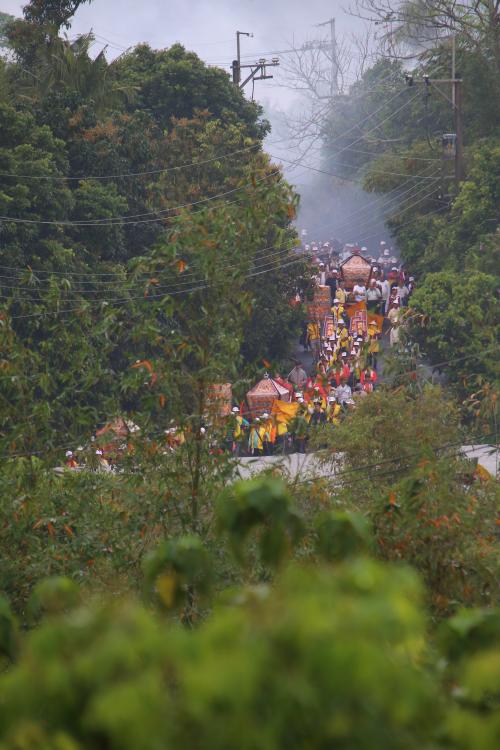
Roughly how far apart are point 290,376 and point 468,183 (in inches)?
294

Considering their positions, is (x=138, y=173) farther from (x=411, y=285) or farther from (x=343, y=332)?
(x=411, y=285)

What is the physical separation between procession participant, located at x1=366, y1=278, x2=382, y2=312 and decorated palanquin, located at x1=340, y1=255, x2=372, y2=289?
5.52 feet

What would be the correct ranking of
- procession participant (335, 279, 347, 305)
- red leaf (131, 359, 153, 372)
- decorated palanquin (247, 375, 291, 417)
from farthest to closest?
1. procession participant (335, 279, 347, 305)
2. decorated palanquin (247, 375, 291, 417)
3. red leaf (131, 359, 153, 372)

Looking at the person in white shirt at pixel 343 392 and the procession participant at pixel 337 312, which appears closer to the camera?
the person in white shirt at pixel 343 392

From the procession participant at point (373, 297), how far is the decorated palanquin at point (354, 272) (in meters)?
1.68

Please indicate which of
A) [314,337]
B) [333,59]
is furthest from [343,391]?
[333,59]

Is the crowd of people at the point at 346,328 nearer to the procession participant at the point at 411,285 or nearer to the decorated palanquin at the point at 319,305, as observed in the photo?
the procession participant at the point at 411,285

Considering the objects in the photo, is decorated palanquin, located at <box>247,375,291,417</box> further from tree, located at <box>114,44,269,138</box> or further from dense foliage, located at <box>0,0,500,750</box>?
tree, located at <box>114,44,269,138</box>

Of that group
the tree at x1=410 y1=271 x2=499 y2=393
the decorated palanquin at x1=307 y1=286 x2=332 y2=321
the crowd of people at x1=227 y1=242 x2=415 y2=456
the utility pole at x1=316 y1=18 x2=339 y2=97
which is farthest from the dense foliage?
the utility pole at x1=316 y1=18 x2=339 y2=97

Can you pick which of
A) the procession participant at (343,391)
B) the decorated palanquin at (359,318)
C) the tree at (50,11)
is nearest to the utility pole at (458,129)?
the decorated palanquin at (359,318)

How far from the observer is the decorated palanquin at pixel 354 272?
30.4 meters

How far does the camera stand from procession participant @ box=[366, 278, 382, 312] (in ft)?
91.5

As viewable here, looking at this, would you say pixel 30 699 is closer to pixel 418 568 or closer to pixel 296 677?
pixel 296 677

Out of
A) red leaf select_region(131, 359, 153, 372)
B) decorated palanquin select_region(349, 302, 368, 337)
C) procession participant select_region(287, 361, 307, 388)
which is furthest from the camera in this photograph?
decorated palanquin select_region(349, 302, 368, 337)
